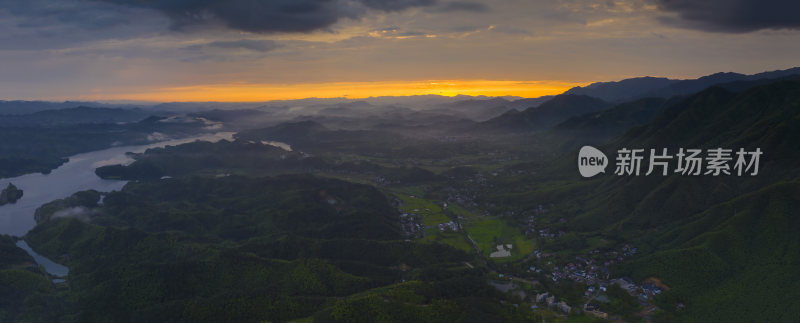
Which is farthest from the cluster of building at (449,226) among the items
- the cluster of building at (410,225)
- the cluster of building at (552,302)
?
the cluster of building at (552,302)

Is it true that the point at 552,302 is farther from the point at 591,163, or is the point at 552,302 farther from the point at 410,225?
the point at 591,163

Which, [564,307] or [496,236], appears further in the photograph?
[496,236]

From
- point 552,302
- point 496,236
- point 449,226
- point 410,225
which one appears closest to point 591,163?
point 496,236

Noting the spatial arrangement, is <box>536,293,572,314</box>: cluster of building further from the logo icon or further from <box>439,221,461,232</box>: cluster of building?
the logo icon

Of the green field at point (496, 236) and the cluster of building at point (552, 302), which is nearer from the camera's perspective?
the cluster of building at point (552, 302)

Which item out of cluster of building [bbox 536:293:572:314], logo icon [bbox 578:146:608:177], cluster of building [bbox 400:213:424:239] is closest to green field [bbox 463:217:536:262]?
cluster of building [bbox 400:213:424:239]

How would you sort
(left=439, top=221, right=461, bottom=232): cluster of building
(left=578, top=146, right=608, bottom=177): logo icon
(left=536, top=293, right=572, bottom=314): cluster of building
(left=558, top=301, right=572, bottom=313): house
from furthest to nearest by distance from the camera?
(left=578, top=146, right=608, bottom=177): logo icon → (left=439, top=221, right=461, bottom=232): cluster of building → (left=536, top=293, right=572, bottom=314): cluster of building → (left=558, top=301, right=572, bottom=313): house

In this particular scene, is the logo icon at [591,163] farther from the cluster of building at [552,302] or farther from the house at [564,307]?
the house at [564,307]

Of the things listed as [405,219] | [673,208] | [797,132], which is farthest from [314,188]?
[797,132]
